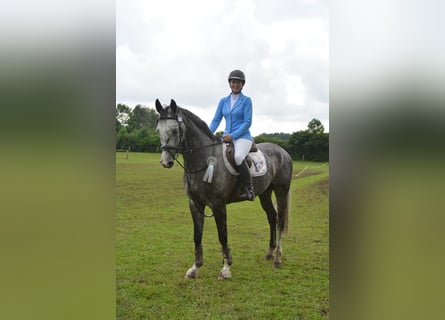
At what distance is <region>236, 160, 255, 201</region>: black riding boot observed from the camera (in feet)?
11.8

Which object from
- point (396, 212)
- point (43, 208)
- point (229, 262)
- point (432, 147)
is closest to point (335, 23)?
point (432, 147)

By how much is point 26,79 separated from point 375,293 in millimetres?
1182

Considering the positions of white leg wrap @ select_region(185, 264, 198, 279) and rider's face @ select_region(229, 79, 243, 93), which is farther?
white leg wrap @ select_region(185, 264, 198, 279)

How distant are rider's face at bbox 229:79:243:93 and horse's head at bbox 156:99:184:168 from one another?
65 centimetres

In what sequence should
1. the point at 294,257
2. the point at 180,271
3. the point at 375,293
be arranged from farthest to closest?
1. the point at 294,257
2. the point at 180,271
3. the point at 375,293

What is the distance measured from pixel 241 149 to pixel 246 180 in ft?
1.16

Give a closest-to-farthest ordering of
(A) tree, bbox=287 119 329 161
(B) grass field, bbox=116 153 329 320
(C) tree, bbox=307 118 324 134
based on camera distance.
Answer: (B) grass field, bbox=116 153 329 320
(C) tree, bbox=307 118 324 134
(A) tree, bbox=287 119 329 161

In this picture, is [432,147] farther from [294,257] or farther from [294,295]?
[294,257]

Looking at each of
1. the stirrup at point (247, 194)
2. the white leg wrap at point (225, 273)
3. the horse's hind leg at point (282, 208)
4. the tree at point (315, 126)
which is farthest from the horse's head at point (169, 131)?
the horse's hind leg at point (282, 208)

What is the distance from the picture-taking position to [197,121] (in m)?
3.39

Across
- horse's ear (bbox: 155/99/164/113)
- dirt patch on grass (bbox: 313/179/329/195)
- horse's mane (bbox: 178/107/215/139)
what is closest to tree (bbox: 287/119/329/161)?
dirt patch on grass (bbox: 313/179/329/195)

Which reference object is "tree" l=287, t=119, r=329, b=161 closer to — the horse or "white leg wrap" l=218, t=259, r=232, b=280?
the horse

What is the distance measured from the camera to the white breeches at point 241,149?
3527 mm

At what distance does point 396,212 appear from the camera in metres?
0.95
